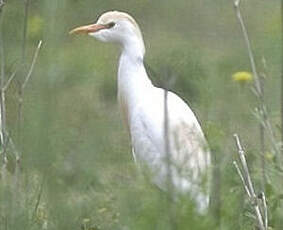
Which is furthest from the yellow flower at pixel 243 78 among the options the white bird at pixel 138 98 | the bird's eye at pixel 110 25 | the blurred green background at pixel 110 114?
the bird's eye at pixel 110 25

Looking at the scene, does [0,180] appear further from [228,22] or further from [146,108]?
[228,22]

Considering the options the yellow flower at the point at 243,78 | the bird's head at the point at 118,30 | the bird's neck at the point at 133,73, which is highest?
the bird's head at the point at 118,30

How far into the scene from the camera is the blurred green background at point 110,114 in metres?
1.62

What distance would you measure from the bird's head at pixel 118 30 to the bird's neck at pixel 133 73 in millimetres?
12

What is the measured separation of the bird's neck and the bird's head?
0.01 m

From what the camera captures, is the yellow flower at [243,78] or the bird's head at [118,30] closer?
the bird's head at [118,30]

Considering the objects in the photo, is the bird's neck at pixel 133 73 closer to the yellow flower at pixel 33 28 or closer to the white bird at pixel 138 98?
the white bird at pixel 138 98

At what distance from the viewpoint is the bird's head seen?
11.5ft

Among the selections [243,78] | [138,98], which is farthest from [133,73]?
[243,78]

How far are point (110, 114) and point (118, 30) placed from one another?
78 cm

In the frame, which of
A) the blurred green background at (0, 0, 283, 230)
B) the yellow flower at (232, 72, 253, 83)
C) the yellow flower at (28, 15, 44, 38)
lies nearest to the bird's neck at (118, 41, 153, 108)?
the blurred green background at (0, 0, 283, 230)

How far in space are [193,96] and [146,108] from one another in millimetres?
831

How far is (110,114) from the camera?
4.26 meters

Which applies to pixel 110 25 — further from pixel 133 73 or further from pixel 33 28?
pixel 33 28
